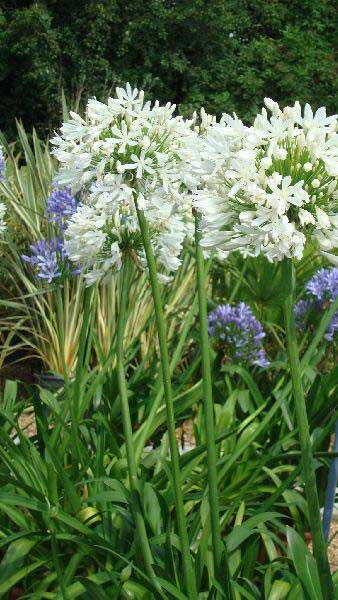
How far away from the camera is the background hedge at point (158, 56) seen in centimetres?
1605

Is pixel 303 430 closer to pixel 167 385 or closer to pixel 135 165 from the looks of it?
pixel 167 385

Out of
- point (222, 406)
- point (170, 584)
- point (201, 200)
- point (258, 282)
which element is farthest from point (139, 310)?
point (201, 200)

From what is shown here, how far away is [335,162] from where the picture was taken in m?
1.55

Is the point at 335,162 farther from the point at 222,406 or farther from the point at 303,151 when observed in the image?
the point at 222,406

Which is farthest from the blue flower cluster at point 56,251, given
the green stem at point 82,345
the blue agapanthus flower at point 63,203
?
the green stem at point 82,345

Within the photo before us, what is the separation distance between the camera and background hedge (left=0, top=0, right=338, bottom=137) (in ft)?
52.6

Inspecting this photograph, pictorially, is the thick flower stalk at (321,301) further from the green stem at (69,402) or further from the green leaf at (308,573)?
the green leaf at (308,573)

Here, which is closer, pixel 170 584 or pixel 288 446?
pixel 170 584

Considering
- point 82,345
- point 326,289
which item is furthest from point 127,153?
point 326,289

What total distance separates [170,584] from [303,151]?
104 cm

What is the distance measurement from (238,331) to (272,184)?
6.96ft

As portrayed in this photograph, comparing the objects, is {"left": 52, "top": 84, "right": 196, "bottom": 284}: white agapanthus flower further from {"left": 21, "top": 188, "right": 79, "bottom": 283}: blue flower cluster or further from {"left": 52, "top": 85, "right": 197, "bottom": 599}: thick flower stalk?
{"left": 21, "top": 188, "right": 79, "bottom": 283}: blue flower cluster

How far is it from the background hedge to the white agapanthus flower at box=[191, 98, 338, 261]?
14.2 metres

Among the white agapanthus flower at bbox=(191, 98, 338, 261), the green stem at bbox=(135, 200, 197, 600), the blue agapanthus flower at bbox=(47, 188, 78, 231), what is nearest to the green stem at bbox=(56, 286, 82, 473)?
the blue agapanthus flower at bbox=(47, 188, 78, 231)
